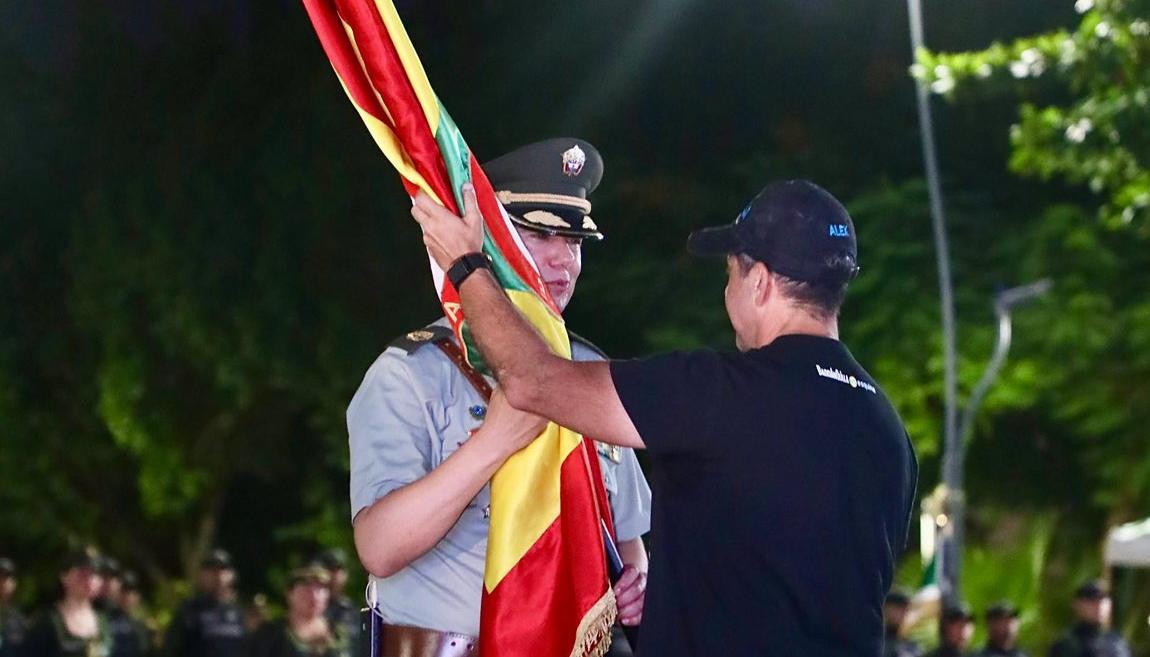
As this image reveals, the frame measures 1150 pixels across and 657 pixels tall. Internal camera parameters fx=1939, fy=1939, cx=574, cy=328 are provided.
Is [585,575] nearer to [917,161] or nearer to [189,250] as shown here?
[917,161]

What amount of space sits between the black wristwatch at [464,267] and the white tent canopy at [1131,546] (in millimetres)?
12346

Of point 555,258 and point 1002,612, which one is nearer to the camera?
point 555,258

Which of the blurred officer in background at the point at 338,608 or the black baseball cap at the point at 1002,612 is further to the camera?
the blurred officer in background at the point at 338,608

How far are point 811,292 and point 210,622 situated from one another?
38.0ft

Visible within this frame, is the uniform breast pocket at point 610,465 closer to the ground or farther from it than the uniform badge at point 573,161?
closer to the ground

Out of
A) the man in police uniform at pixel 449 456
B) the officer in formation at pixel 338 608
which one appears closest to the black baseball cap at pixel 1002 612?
the officer in formation at pixel 338 608

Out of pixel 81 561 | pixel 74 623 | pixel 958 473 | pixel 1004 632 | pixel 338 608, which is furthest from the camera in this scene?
pixel 958 473

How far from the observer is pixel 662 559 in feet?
12.4

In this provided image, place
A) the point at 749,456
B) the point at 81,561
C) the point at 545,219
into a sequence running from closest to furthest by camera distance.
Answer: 1. the point at 749,456
2. the point at 545,219
3. the point at 81,561

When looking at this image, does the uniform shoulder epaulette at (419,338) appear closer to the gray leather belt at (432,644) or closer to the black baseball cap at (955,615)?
the gray leather belt at (432,644)

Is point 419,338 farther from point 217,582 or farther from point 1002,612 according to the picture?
point 217,582

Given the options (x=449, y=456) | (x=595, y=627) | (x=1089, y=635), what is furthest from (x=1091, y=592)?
(x=449, y=456)

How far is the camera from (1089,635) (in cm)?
1398

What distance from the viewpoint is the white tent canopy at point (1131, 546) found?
1523cm
